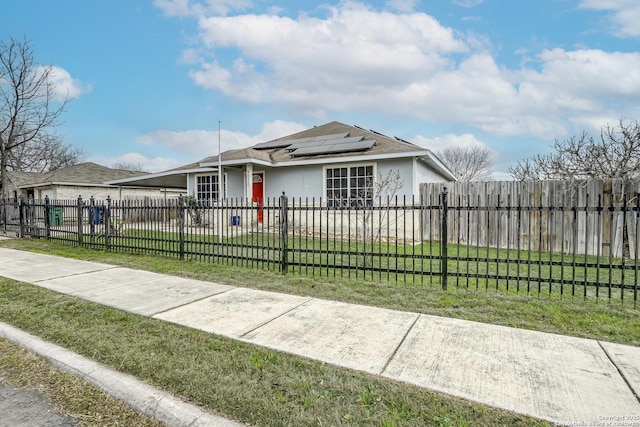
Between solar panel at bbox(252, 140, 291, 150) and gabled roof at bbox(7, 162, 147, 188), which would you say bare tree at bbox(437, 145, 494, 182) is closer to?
solar panel at bbox(252, 140, 291, 150)

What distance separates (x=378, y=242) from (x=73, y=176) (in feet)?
80.7

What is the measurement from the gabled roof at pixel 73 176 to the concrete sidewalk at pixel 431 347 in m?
22.0

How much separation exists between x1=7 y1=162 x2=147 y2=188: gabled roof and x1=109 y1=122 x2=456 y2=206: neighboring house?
11960mm

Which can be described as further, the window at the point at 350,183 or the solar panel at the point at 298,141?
the solar panel at the point at 298,141

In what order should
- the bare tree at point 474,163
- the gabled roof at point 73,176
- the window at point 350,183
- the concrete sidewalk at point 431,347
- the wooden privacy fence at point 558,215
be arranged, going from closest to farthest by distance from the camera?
the concrete sidewalk at point 431,347 < the wooden privacy fence at point 558,215 < the window at point 350,183 < the gabled roof at point 73,176 < the bare tree at point 474,163

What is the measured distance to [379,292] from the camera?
534cm

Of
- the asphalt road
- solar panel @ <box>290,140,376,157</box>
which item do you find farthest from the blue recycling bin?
the asphalt road

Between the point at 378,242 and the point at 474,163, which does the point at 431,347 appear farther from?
the point at 474,163

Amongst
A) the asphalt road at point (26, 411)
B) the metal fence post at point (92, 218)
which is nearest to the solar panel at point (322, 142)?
the metal fence post at point (92, 218)

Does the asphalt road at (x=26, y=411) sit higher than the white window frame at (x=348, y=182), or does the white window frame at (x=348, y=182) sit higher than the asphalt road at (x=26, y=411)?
the white window frame at (x=348, y=182)

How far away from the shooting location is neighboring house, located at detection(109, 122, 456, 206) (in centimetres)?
1245

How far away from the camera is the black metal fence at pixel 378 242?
563 cm

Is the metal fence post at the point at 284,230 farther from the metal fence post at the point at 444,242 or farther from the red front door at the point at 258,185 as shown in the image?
the red front door at the point at 258,185

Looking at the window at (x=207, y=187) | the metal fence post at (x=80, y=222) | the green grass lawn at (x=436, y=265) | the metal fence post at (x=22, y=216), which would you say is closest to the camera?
the green grass lawn at (x=436, y=265)
